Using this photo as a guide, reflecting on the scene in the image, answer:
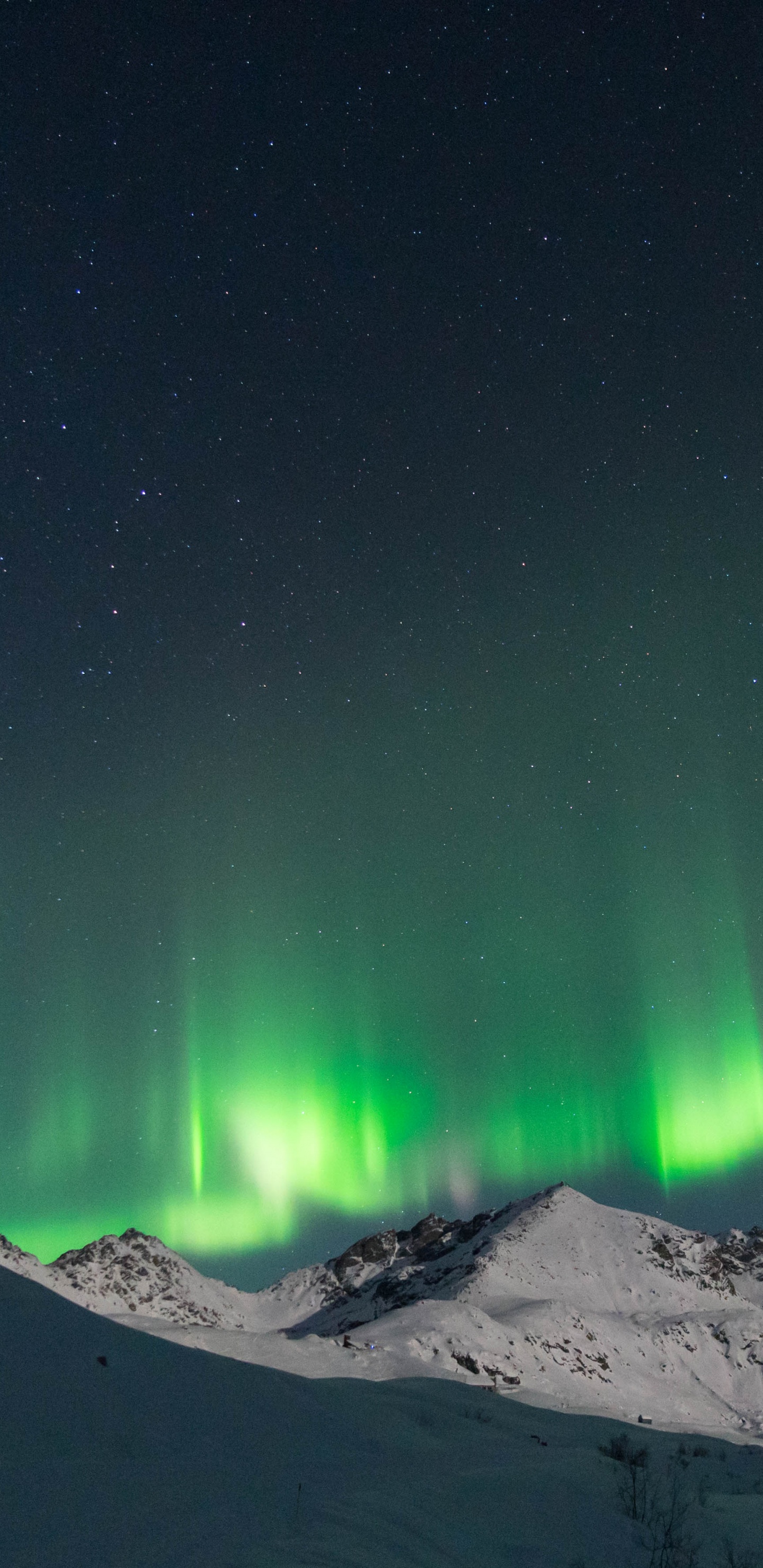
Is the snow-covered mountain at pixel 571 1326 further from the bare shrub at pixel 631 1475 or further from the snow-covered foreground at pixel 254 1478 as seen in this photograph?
the snow-covered foreground at pixel 254 1478

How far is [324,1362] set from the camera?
25.7 meters

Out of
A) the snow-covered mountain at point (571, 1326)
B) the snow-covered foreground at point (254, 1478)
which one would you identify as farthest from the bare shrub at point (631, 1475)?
the snow-covered mountain at point (571, 1326)

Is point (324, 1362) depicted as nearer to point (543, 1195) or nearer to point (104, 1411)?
point (104, 1411)

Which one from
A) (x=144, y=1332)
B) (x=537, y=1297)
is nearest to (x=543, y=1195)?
(x=537, y=1297)

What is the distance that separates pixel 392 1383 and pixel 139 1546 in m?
14.5

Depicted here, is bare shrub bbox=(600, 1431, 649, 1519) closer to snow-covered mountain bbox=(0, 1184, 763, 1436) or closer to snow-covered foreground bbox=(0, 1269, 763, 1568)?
snow-covered foreground bbox=(0, 1269, 763, 1568)

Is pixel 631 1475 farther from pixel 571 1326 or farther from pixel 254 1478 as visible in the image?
pixel 571 1326

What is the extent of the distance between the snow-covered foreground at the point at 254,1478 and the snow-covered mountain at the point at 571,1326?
10.5m

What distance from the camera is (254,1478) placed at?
28.1ft

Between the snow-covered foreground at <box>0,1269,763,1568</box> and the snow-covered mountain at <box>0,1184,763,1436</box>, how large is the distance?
1052 cm

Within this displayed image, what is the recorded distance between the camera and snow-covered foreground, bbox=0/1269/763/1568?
6.58m

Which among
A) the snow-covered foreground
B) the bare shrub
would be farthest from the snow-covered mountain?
the snow-covered foreground

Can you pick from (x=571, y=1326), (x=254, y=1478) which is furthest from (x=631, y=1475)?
(x=571, y=1326)

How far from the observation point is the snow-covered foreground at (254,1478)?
6578mm
